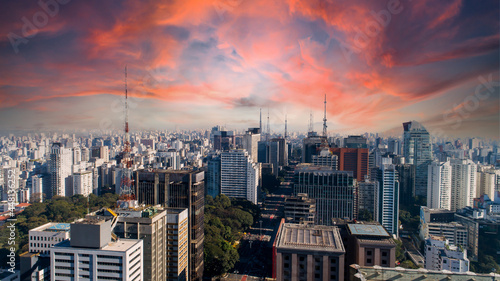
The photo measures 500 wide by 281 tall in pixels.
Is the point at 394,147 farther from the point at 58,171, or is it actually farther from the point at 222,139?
the point at 58,171

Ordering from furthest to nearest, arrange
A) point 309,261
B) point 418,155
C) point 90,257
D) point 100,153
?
point 100,153 → point 418,155 → point 90,257 → point 309,261

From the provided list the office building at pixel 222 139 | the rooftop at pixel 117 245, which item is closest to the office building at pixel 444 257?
the rooftop at pixel 117 245

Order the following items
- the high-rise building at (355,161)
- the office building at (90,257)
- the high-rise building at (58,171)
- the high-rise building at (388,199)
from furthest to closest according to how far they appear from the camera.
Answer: the high-rise building at (355,161)
the high-rise building at (58,171)
the high-rise building at (388,199)
the office building at (90,257)

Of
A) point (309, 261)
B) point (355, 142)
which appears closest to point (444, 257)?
point (309, 261)

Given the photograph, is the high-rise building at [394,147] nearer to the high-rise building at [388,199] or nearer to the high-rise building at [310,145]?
the high-rise building at [388,199]

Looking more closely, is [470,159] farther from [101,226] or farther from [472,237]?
[101,226]

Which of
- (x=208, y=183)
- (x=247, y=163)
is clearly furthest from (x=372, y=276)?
(x=208, y=183)
